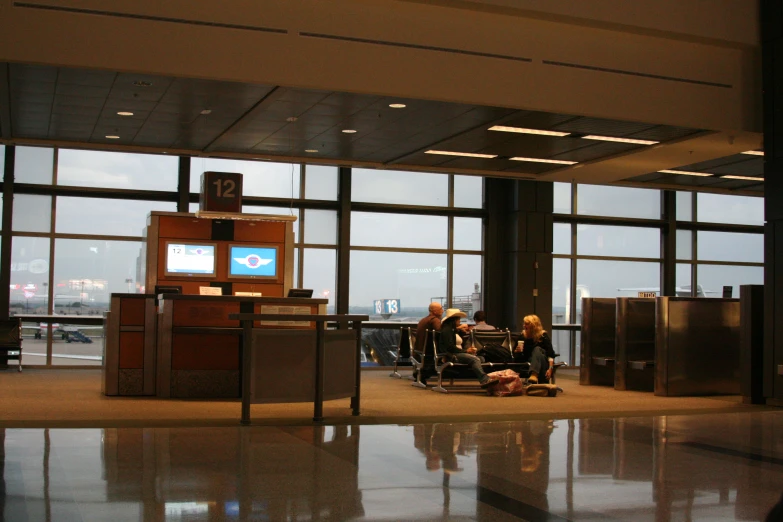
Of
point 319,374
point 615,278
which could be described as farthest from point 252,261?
point 615,278

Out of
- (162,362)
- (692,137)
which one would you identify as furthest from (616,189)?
(162,362)

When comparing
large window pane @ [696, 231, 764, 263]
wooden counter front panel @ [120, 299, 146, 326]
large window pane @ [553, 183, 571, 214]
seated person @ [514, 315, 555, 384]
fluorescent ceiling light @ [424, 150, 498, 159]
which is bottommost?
seated person @ [514, 315, 555, 384]

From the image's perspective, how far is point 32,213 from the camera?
1468 cm

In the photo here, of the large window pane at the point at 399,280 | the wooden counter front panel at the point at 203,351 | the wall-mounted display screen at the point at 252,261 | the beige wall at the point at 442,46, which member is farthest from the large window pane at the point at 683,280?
the wooden counter front panel at the point at 203,351

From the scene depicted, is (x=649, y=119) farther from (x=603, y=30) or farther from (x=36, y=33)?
(x=36, y=33)

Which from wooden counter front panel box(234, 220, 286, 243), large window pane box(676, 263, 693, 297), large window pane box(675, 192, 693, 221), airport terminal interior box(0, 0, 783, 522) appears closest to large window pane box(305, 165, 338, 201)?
airport terminal interior box(0, 0, 783, 522)

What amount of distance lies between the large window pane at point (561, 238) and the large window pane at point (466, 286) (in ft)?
6.14

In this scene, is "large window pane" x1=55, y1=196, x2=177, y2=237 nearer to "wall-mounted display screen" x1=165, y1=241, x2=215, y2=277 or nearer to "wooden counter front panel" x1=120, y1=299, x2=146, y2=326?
"wall-mounted display screen" x1=165, y1=241, x2=215, y2=277

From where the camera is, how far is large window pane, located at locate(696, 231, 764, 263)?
1942 cm

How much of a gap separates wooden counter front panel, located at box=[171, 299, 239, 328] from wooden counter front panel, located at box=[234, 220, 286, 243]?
2115 mm

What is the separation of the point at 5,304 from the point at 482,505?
12.0 metres

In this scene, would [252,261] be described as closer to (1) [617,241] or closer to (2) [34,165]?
(2) [34,165]

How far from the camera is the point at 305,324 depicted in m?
10.4

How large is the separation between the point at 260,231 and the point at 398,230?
500cm
